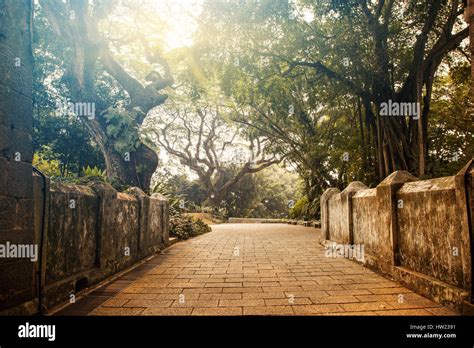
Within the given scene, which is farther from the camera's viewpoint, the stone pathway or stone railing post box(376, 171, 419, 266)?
stone railing post box(376, 171, 419, 266)

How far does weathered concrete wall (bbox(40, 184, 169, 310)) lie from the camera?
10.8 feet

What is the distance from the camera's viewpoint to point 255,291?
149 inches

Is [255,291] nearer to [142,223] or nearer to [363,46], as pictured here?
[142,223]

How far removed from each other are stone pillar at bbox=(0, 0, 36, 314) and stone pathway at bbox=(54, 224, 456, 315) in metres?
0.61

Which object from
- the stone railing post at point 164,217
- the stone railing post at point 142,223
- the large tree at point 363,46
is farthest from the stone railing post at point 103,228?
the large tree at point 363,46

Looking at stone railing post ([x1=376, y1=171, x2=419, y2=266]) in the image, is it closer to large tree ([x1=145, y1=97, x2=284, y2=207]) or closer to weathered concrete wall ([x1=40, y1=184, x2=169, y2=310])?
weathered concrete wall ([x1=40, y1=184, x2=169, y2=310])

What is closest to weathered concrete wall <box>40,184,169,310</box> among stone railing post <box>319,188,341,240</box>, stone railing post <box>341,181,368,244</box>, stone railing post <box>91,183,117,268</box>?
stone railing post <box>91,183,117,268</box>

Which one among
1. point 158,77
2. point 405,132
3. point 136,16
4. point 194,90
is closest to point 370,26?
point 405,132

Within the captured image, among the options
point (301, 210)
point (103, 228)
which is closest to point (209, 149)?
point (301, 210)

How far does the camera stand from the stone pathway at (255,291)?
123 inches

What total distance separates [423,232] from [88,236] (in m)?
4.40

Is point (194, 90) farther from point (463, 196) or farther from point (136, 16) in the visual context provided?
point (463, 196)
